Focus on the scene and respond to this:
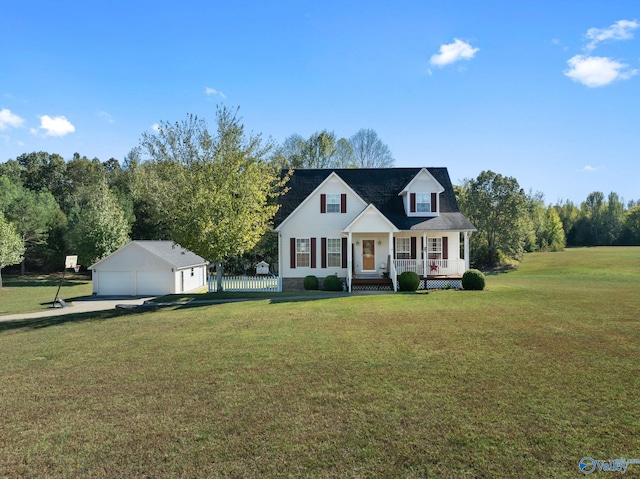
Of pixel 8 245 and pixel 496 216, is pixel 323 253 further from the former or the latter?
pixel 8 245

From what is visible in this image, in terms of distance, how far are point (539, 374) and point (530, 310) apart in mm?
7381

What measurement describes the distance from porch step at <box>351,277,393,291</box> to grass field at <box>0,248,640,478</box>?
9974mm

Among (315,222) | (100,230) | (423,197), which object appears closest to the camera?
(315,222)

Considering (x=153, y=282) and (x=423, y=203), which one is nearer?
(x=423, y=203)

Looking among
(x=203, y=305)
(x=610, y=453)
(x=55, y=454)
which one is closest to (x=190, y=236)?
(x=203, y=305)

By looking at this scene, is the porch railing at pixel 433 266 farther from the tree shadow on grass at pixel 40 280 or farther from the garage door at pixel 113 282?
the tree shadow on grass at pixel 40 280

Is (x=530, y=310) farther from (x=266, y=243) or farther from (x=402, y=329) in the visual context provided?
(x=266, y=243)

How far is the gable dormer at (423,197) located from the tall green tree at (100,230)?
31.4 meters

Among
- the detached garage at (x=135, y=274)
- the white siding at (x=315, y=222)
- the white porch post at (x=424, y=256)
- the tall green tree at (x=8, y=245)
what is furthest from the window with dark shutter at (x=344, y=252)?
the tall green tree at (x=8, y=245)

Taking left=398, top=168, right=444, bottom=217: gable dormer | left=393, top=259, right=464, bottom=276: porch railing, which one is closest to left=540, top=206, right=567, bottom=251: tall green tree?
left=398, top=168, right=444, bottom=217: gable dormer

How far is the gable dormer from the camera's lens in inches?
949

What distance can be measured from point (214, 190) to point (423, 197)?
42.3 feet

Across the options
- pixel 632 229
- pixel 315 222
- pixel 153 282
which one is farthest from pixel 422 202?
pixel 632 229

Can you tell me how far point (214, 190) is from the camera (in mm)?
19859
